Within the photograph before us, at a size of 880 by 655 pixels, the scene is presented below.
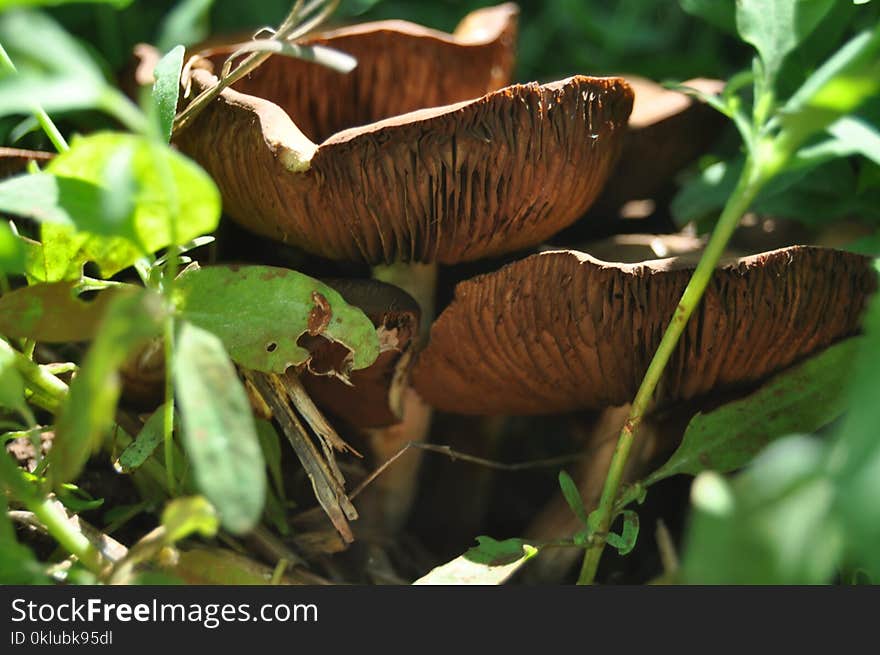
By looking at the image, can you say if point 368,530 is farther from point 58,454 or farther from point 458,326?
point 58,454

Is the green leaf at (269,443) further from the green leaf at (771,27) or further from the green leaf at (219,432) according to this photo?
Answer: the green leaf at (771,27)

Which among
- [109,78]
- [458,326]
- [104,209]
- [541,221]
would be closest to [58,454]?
[104,209]

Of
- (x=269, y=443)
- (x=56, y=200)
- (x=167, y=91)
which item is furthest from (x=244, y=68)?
(x=269, y=443)

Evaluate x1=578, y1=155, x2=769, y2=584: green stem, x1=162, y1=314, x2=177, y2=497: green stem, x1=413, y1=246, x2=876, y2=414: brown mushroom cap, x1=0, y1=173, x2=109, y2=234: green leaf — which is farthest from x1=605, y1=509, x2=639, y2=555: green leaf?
x1=0, y1=173, x2=109, y2=234: green leaf

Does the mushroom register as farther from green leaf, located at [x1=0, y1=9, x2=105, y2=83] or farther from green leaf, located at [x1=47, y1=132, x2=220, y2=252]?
green leaf, located at [x1=0, y1=9, x2=105, y2=83]

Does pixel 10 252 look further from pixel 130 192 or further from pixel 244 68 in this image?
pixel 244 68

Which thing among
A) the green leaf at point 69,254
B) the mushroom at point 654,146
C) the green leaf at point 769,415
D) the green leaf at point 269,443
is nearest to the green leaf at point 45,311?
the green leaf at point 69,254
